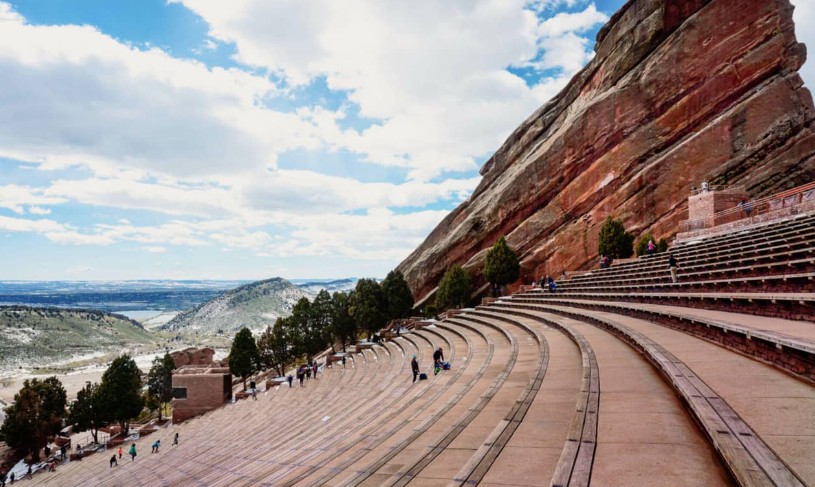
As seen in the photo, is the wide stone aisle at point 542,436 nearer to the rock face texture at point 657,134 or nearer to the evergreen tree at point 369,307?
the rock face texture at point 657,134

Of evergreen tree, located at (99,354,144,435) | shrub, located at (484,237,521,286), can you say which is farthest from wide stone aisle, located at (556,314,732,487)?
evergreen tree, located at (99,354,144,435)

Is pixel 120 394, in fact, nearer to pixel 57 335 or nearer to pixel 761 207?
pixel 761 207

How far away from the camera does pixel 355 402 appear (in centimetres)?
1645

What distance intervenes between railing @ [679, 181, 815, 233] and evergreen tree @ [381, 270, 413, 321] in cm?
2973

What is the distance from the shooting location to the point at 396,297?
5012 centimetres

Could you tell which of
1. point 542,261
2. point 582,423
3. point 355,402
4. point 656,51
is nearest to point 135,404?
point 355,402

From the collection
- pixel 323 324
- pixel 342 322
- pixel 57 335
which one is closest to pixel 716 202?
pixel 342 322

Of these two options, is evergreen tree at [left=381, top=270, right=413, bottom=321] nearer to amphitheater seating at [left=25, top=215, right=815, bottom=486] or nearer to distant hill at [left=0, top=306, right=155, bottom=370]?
amphitheater seating at [left=25, top=215, right=815, bottom=486]

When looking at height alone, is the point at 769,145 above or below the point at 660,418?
above

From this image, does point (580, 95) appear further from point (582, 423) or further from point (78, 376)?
point (78, 376)

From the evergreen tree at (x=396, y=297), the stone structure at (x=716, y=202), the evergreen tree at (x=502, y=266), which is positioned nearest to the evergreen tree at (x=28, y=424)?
the evergreen tree at (x=396, y=297)

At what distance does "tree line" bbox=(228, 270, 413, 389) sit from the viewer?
47.5 metres

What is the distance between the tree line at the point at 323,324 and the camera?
47.5 meters

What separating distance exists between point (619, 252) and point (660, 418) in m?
36.7
